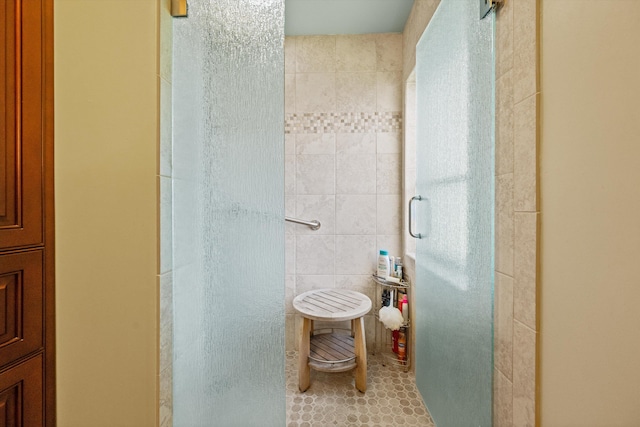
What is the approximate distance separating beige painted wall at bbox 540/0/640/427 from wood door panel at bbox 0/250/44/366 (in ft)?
3.71

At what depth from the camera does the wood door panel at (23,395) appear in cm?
57

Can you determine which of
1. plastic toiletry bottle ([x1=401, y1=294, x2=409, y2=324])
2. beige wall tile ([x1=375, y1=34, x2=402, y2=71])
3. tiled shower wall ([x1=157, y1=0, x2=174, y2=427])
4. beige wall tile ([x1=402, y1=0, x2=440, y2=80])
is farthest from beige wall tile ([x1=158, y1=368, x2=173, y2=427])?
beige wall tile ([x1=375, y1=34, x2=402, y2=71])

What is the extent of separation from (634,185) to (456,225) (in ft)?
1.91

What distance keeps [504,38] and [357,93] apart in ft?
4.11

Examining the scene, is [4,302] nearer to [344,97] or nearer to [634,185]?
[634,185]

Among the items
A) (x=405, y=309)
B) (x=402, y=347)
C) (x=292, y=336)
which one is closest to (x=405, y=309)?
(x=405, y=309)

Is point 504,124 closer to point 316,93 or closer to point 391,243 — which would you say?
point 391,243

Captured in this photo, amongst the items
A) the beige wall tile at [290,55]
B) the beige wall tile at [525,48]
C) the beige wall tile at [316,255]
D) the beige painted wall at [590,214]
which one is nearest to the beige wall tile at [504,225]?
the beige painted wall at [590,214]

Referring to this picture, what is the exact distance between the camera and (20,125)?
0.59m

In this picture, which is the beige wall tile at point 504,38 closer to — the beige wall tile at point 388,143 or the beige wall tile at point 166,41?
the beige wall tile at point 166,41

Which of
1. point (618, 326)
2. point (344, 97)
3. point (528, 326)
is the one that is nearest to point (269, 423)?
point (528, 326)

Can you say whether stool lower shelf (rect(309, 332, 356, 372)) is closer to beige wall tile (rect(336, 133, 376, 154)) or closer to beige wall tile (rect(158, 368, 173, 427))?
beige wall tile (rect(158, 368, 173, 427))

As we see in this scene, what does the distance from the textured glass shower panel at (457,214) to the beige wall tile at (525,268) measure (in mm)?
104

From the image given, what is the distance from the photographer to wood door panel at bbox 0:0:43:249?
1.85ft
